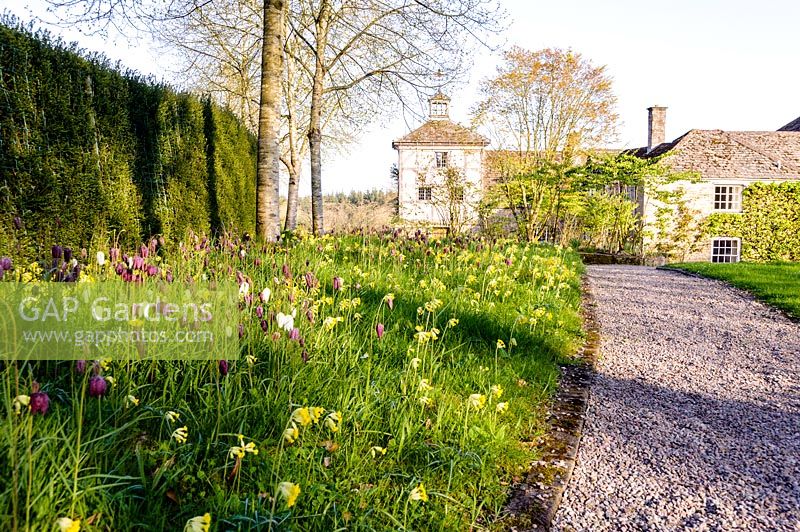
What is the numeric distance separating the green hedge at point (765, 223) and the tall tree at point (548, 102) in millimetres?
6297

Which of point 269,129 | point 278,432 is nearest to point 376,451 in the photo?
point 278,432

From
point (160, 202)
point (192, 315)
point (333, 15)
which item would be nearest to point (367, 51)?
point (333, 15)

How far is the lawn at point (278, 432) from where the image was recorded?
1.74 metres

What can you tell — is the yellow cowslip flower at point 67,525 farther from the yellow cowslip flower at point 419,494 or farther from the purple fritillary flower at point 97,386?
the yellow cowslip flower at point 419,494

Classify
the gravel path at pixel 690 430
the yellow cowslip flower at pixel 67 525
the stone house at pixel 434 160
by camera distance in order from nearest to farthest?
the yellow cowslip flower at pixel 67 525 → the gravel path at pixel 690 430 → the stone house at pixel 434 160

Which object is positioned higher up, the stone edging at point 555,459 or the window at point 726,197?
the window at point 726,197

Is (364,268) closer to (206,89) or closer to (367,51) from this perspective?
(367,51)

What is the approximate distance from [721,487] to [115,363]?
118 inches

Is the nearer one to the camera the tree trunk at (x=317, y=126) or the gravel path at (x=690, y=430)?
the gravel path at (x=690, y=430)

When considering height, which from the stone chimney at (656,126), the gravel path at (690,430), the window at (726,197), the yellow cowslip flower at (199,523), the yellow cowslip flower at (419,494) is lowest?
the gravel path at (690,430)

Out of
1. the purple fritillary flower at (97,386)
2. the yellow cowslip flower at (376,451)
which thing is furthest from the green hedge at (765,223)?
the purple fritillary flower at (97,386)

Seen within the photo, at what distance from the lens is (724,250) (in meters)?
23.5

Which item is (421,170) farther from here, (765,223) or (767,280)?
(767,280)

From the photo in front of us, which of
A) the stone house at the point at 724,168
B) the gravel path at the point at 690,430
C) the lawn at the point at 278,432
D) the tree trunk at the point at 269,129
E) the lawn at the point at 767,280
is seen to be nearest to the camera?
the lawn at the point at 278,432
